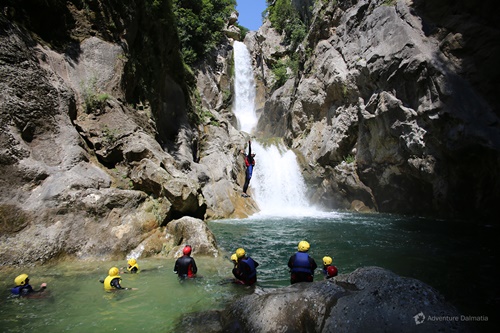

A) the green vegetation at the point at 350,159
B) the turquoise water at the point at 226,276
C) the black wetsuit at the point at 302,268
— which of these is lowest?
the turquoise water at the point at 226,276

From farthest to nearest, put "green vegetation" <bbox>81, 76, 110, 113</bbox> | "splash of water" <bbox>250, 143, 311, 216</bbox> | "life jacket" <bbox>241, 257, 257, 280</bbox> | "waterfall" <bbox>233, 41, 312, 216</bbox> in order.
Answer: "splash of water" <bbox>250, 143, 311, 216</bbox>
"waterfall" <bbox>233, 41, 312, 216</bbox>
"green vegetation" <bbox>81, 76, 110, 113</bbox>
"life jacket" <bbox>241, 257, 257, 280</bbox>

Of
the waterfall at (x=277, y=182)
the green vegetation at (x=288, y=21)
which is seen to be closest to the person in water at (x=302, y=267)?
the waterfall at (x=277, y=182)

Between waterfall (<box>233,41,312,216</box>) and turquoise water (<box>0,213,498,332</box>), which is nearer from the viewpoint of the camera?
turquoise water (<box>0,213,498,332</box>)

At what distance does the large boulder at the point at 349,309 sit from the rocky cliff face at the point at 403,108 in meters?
11.8

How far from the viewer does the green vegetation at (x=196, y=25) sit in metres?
30.1

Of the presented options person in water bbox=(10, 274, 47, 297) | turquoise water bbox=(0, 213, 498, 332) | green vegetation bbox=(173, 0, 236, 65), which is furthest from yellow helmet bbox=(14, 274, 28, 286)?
green vegetation bbox=(173, 0, 236, 65)

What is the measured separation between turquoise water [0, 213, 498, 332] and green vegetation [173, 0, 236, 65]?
24268 mm

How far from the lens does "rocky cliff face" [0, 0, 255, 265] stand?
7.86m

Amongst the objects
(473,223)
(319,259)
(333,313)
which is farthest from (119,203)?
(473,223)

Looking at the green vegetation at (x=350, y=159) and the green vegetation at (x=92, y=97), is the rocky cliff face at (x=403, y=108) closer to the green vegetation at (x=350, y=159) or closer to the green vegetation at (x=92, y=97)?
the green vegetation at (x=350, y=159)

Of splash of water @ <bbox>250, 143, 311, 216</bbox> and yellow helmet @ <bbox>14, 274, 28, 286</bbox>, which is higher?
splash of water @ <bbox>250, 143, 311, 216</bbox>

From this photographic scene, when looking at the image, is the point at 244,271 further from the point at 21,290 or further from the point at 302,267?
the point at 21,290

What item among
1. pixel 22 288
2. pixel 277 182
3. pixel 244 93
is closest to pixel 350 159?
pixel 277 182

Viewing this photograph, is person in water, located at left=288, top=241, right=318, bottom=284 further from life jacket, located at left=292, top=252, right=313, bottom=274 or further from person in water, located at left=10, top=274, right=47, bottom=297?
person in water, located at left=10, top=274, right=47, bottom=297
